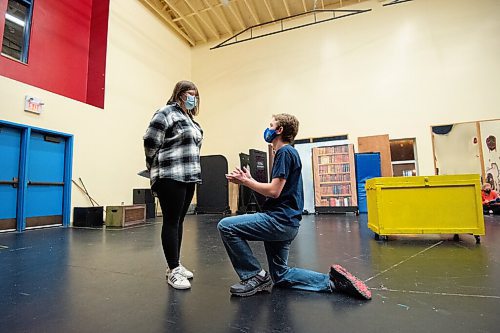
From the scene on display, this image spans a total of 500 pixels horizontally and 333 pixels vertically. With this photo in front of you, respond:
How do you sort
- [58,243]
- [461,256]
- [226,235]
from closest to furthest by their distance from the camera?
[226,235] → [461,256] → [58,243]

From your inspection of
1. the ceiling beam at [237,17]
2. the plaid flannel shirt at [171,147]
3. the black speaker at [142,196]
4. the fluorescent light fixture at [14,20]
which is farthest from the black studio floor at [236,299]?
the ceiling beam at [237,17]

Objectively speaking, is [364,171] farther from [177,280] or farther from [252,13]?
[177,280]

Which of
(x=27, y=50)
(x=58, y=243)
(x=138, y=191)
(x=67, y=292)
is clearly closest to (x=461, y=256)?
(x=67, y=292)

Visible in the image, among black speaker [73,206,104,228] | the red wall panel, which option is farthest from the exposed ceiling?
black speaker [73,206,104,228]

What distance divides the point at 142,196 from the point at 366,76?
21.3 feet

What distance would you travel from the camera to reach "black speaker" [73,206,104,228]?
516cm

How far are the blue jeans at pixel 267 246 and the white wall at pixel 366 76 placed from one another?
21.6 feet

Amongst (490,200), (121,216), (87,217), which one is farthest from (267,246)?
(490,200)

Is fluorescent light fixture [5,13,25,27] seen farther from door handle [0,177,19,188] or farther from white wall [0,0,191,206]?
door handle [0,177,19,188]

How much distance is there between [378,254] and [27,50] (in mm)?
6522

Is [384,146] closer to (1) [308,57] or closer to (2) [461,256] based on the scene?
(1) [308,57]

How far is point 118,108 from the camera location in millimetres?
6551

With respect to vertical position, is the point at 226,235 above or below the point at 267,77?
below

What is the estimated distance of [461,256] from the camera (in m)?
2.28
